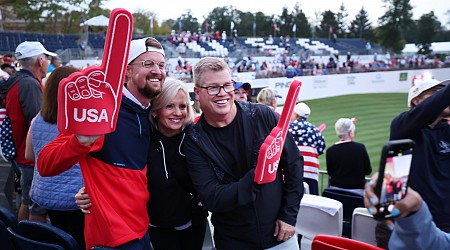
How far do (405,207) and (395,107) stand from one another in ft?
62.9

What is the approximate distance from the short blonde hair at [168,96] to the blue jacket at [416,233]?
139 centimetres

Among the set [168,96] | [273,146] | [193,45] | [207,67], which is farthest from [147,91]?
[193,45]

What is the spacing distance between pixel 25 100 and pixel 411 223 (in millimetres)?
3174

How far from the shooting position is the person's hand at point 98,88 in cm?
167

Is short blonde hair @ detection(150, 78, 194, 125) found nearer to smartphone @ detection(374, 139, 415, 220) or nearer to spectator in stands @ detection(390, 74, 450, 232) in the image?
spectator in stands @ detection(390, 74, 450, 232)

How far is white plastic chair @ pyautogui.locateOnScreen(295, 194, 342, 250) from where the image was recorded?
3.06m

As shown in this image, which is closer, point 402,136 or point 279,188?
point 279,188

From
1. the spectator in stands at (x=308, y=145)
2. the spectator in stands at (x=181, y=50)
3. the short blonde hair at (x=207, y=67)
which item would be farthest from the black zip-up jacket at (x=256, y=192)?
the spectator in stands at (x=181, y=50)

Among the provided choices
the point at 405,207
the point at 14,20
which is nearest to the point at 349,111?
the point at 405,207

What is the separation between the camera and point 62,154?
183 centimetres

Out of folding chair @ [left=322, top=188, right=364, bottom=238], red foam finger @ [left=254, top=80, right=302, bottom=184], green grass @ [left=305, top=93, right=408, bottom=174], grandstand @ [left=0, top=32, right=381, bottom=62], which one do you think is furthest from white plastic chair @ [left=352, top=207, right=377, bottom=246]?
grandstand @ [left=0, top=32, right=381, bottom=62]

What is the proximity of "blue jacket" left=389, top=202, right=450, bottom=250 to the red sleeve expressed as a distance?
125 cm

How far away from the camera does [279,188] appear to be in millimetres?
2236

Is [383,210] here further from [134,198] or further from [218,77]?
[134,198]
